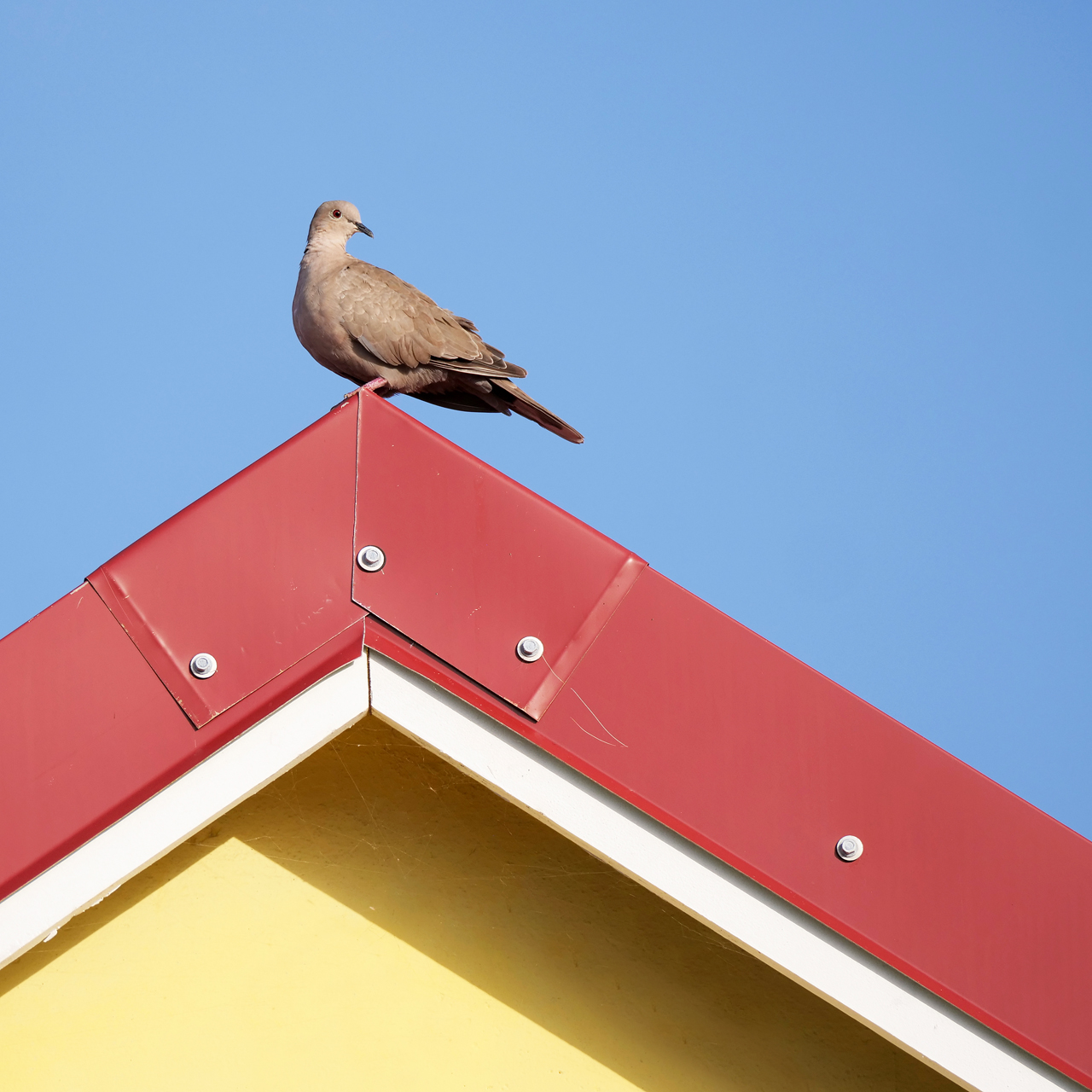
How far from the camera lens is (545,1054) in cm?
227

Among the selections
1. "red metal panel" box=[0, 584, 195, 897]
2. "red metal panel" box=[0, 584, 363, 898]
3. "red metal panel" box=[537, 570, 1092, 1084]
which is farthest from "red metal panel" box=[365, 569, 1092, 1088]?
"red metal panel" box=[0, 584, 195, 897]

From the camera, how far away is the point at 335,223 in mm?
4875

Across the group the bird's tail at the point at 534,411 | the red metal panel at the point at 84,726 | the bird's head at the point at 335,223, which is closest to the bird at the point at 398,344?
the bird's tail at the point at 534,411

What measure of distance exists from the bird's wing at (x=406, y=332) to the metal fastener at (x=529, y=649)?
2.12 meters

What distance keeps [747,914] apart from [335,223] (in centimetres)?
365

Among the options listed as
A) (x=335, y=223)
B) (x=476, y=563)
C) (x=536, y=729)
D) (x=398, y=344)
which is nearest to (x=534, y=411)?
(x=398, y=344)

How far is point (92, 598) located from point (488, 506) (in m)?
0.70

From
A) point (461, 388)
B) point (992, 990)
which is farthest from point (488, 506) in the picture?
point (461, 388)

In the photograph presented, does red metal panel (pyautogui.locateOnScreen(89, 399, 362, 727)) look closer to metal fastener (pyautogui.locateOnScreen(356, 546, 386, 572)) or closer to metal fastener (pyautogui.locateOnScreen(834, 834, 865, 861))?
metal fastener (pyautogui.locateOnScreen(356, 546, 386, 572))

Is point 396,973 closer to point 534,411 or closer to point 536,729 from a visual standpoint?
point 536,729

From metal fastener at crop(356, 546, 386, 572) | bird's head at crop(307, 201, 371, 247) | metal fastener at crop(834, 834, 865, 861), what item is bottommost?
metal fastener at crop(356, 546, 386, 572)

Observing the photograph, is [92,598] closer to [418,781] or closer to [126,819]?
[126,819]

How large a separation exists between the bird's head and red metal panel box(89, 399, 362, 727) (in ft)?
9.43

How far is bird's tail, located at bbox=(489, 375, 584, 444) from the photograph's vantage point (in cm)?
406
